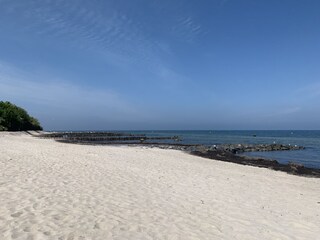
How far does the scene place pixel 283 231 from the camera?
7.74 m

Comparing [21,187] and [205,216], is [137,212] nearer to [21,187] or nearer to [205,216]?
[205,216]

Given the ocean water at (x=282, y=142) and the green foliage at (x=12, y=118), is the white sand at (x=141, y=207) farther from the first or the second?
the green foliage at (x=12, y=118)

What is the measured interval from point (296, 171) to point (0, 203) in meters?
19.8

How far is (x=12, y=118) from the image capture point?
2464 inches

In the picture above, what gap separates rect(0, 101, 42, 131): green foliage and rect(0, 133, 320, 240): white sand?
51639mm

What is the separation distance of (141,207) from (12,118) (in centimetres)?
6153

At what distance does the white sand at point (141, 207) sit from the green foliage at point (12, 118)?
51639 mm

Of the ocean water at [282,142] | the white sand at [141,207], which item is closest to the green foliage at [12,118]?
the ocean water at [282,142]

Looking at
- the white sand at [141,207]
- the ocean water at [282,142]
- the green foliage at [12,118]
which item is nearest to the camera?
the white sand at [141,207]

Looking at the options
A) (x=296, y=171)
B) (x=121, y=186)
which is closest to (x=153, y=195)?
(x=121, y=186)

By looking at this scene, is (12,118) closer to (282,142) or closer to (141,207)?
(282,142)

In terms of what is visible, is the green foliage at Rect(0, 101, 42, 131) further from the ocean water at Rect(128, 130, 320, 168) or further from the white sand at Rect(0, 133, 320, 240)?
the white sand at Rect(0, 133, 320, 240)

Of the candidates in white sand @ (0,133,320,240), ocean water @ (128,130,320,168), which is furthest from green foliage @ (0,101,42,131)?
white sand @ (0,133,320,240)

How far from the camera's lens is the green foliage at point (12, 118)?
60.0 m
